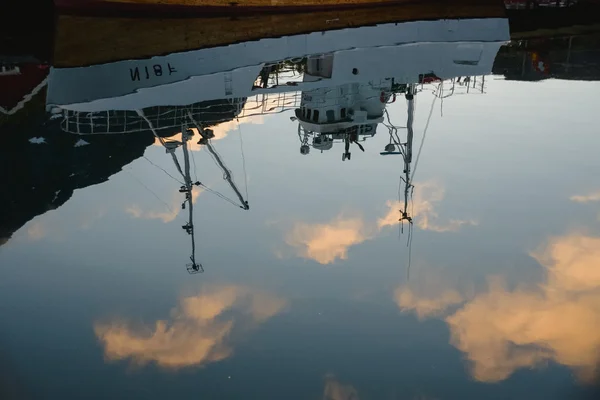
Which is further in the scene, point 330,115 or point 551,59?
point 551,59

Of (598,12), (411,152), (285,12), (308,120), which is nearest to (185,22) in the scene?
(285,12)

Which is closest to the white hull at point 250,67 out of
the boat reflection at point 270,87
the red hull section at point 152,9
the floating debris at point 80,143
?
the boat reflection at point 270,87

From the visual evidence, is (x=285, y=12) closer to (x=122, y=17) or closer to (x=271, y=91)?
(x=122, y=17)

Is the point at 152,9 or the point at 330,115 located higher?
the point at 152,9

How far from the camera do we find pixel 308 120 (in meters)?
13.7

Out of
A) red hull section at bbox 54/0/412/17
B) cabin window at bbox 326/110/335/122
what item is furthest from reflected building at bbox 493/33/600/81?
cabin window at bbox 326/110/335/122

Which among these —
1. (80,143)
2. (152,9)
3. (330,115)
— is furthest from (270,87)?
(152,9)

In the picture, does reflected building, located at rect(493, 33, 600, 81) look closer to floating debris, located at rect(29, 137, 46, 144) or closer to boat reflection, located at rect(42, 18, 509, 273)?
boat reflection, located at rect(42, 18, 509, 273)

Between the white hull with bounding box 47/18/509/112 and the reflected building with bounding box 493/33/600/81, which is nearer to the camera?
the white hull with bounding box 47/18/509/112

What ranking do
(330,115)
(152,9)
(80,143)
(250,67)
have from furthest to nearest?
(152,9), (250,67), (330,115), (80,143)

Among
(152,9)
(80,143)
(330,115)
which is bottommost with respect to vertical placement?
(80,143)

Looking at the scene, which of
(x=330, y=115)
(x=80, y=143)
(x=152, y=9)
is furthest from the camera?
(x=152, y=9)

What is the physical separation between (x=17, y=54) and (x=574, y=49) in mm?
21871

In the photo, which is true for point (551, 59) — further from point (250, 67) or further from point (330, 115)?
point (250, 67)
